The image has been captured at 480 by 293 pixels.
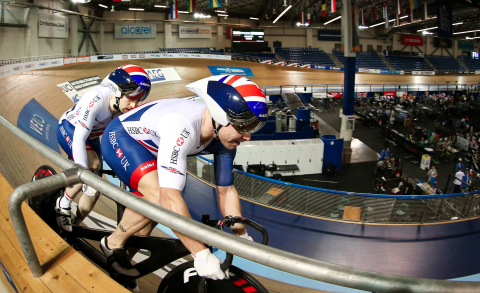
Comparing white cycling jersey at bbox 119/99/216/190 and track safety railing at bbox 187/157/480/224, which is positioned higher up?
white cycling jersey at bbox 119/99/216/190

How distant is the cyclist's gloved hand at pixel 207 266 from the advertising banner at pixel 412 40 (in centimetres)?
4646

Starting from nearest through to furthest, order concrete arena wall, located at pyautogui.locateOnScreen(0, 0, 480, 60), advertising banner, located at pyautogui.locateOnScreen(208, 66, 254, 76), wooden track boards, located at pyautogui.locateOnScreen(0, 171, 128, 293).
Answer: wooden track boards, located at pyautogui.locateOnScreen(0, 171, 128, 293)
concrete arena wall, located at pyautogui.locateOnScreen(0, 0, 480, 60)
advertising banner, located at pyautogui.locateOnScreen(208, 66, 254, 76)

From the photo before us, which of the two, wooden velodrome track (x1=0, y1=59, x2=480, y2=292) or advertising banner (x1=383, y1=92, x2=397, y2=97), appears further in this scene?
advertising banner (x1=383, y1=92, x2=397, y2=97)

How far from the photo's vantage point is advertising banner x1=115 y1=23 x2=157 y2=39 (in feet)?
95.4

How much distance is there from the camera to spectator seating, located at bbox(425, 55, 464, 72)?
38344mm

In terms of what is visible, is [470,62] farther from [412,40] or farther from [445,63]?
[412,40]

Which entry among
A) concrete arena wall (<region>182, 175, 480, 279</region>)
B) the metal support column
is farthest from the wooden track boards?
the metal support column

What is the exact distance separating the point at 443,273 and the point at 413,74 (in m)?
30.7

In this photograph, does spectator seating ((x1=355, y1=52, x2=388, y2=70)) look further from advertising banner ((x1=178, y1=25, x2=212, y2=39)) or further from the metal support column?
the metal support column

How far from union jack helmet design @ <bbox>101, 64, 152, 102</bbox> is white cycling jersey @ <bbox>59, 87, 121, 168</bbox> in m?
0.14

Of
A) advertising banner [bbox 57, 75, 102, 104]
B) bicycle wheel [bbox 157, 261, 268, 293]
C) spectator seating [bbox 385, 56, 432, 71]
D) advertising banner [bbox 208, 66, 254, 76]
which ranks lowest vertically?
bicycle wheel [bbox 157, 261, 268, 293]

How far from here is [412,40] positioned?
134 feet

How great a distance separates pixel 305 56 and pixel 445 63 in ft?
62.3

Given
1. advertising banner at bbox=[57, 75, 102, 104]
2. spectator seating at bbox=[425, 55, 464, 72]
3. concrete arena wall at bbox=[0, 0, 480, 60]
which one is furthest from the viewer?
spectator seating at bbox=[425, 55, 464, 72]
